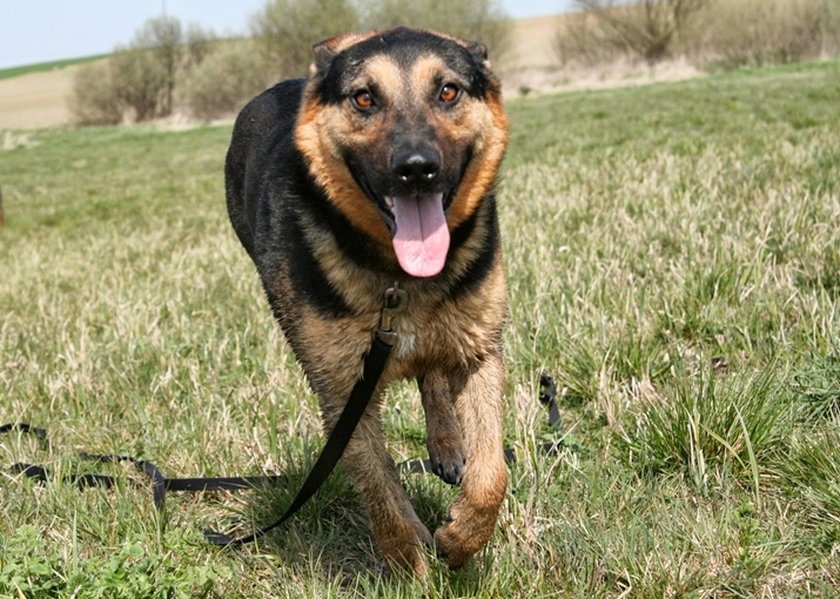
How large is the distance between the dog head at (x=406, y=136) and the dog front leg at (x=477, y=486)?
1.78 feet

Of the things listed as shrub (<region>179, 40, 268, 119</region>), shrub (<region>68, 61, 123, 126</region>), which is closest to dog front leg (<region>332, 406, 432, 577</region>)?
shrub (<region>179, 40, 268, 119</region>)

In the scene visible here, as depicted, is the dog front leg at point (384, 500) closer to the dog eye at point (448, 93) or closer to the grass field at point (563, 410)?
the grass field at point (563, 410)

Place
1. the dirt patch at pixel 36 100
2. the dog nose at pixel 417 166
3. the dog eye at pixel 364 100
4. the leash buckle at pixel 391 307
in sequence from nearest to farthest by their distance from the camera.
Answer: the dog nose at pixel 417 166
the leash buckle at pixel 391 307
the dog eye at pixel 364 100
the dirt patch at pixel 36 100

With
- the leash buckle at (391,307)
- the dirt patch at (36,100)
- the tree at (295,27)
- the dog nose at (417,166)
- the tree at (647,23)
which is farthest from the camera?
the dirt patch at (36,100)

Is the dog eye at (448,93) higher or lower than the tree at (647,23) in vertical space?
higher

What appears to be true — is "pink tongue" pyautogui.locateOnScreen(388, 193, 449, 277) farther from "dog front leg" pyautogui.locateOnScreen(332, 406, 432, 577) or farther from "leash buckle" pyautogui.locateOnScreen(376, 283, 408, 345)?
"dog front leg" pyautogui.locateOnScreen(332, 406, 432, 577)

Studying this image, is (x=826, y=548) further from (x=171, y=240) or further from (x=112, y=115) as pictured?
(x=112, y=115)

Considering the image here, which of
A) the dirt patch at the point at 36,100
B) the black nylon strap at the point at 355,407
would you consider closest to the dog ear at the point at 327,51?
the black nylon strap at the point at 355,407

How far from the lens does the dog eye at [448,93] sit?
3.27 meters

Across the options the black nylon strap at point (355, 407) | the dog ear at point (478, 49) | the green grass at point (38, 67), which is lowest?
the green grass at point (38, 67)

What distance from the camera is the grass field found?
2887 mm

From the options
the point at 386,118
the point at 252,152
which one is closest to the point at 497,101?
the point at 386,118

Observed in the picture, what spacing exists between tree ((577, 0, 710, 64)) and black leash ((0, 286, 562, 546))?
41.4 metres

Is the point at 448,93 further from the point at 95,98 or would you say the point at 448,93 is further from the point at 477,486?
the point at 95,98
